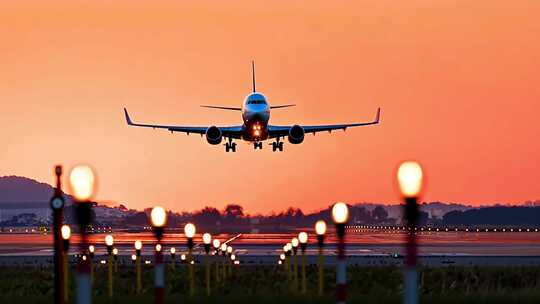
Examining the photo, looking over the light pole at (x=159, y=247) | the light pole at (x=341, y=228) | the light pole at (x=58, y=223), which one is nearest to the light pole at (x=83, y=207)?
the light pole at (x=159, y=247)

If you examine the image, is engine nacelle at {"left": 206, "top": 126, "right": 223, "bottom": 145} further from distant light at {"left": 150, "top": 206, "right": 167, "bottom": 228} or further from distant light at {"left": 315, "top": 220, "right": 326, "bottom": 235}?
distant light at {"left": 150, "top": 206, "right": 167, "bottom": 228}

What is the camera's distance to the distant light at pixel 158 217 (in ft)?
61.5

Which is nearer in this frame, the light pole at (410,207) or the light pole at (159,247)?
the light pole at (410,207)

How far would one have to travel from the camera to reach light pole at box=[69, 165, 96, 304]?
599 inches

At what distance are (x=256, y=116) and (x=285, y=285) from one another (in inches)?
1556

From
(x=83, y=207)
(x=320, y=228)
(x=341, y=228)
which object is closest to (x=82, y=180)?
(x=83, y=207)

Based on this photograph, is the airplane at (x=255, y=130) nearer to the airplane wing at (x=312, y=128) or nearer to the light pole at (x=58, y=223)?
the airplane wing at (x=312, y=128)

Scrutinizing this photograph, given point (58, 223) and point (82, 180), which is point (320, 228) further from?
point (82, 180)

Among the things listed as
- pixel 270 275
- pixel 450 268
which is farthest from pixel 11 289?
pixel 450 268

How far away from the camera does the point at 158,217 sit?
1895 cm

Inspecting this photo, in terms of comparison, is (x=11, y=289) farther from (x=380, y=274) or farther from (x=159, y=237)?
(x=159, y=237)

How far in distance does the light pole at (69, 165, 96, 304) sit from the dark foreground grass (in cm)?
1468

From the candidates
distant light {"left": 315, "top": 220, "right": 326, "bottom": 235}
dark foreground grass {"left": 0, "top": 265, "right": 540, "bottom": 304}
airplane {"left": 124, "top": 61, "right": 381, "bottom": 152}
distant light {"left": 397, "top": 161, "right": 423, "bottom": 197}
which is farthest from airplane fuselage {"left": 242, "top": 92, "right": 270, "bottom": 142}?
distant light {"left": 397, "top": 161, "right": 423, "bottom": 197}

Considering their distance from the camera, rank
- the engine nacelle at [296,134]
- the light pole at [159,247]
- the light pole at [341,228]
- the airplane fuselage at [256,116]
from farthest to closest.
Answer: the engine nacelle at [296,134]
the airplane fuselage at [256,116]
the light pole at [341,228]
the light pole at [159,247]
